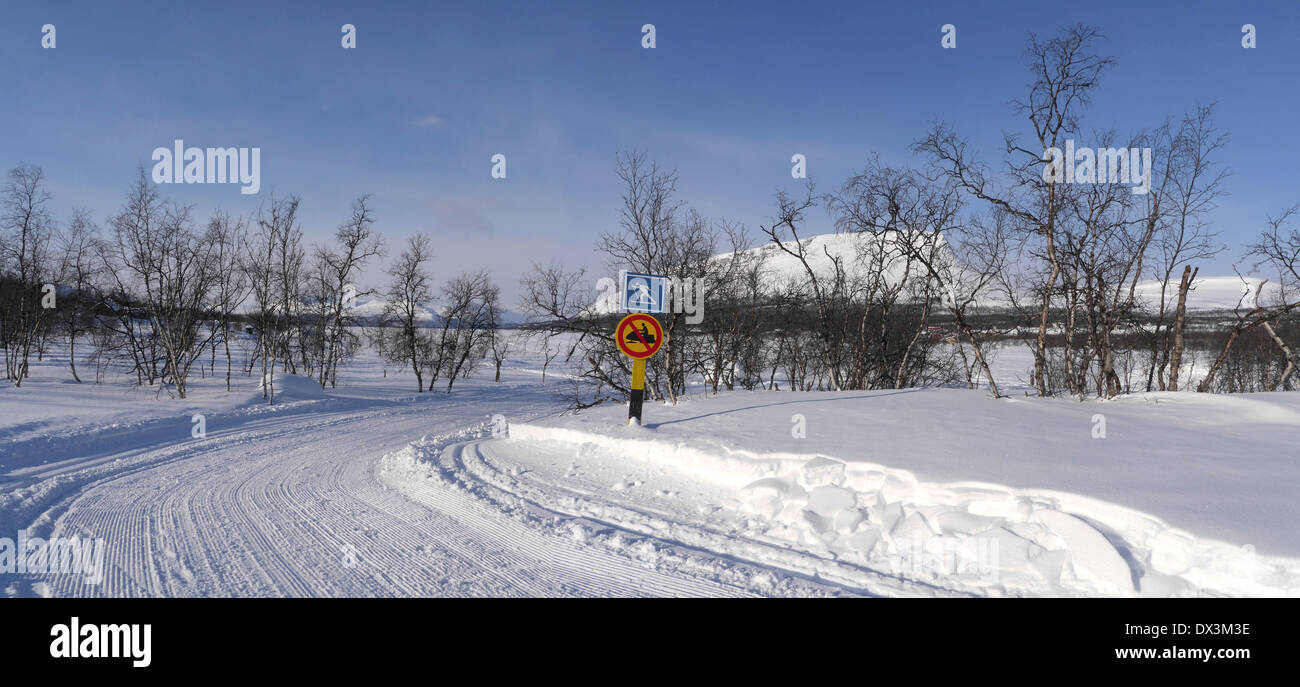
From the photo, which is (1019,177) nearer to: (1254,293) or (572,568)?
(1254,293)

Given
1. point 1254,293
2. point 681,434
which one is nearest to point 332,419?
point 681,434

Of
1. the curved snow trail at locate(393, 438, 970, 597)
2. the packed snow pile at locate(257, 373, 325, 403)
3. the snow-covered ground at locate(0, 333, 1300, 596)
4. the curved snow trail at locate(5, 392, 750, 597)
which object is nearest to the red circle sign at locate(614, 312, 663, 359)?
the snow-covered ground at locate(0, 333, 1300, 596)

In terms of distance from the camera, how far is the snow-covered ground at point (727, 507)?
360cm

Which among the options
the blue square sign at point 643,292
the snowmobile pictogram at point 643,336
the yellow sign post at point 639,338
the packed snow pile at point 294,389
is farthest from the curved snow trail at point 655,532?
the packed snow pile at point 294,389

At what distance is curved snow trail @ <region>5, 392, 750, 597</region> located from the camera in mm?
3568

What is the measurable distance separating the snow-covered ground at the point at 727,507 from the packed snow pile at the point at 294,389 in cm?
1264

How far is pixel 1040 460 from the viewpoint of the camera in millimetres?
5371

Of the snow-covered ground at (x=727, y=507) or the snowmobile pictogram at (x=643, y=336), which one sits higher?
the snowmobile pictogram at (x=643, y=336)

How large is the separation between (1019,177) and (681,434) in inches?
421

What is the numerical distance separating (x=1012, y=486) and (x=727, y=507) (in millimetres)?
2510

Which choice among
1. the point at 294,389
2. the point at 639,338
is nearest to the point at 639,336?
the point at 639,338

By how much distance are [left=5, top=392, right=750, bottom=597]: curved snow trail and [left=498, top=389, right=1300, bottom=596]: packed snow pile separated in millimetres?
1602

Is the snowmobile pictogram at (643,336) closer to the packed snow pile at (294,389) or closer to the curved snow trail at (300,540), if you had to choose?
the curved snow trail at (300,540)

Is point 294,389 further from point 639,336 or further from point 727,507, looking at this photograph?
point 727,507
